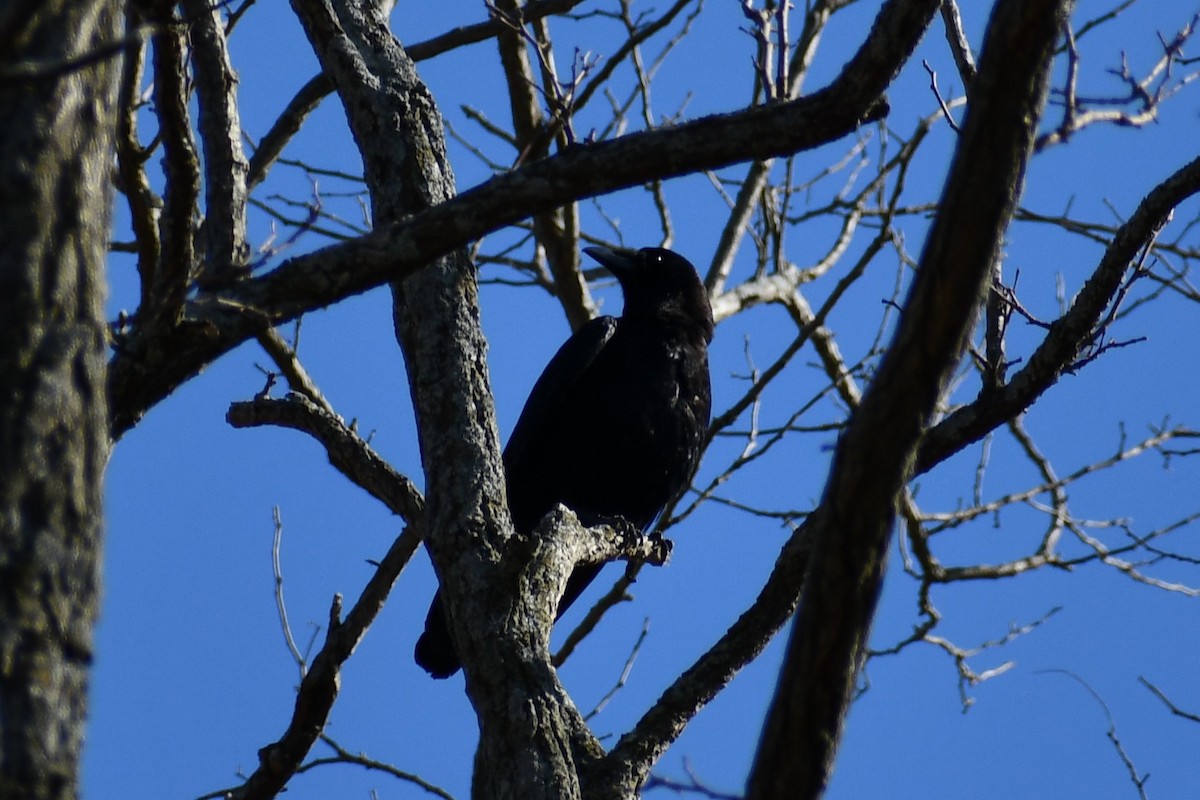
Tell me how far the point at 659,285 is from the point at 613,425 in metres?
1.01

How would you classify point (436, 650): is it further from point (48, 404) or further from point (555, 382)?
point (48, 404)

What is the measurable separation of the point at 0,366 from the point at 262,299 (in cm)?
61

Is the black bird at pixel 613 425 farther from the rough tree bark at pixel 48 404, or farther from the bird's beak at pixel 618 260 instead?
the rough tree bark at pixel 48 404

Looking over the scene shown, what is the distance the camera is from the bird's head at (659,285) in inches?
245

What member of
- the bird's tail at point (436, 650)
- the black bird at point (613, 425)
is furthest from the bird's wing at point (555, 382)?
the bird's tail at point (436, 650)

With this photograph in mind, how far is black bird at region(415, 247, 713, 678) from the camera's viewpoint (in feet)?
18.6

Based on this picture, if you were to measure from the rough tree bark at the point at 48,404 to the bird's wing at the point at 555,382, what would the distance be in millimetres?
4289

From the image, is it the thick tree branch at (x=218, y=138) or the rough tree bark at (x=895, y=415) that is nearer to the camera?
the rough tree bark at (x=895, y=415)

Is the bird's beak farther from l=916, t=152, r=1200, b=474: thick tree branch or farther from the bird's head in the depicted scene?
l=916, t=152, r=1200, b=474: thick tree branch

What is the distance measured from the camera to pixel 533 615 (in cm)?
304

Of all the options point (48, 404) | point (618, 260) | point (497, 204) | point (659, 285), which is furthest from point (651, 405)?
point (48, 404)

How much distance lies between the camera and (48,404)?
1.46 meters

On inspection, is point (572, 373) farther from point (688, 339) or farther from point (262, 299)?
point (262, 299)

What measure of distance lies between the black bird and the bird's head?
0.32ft
